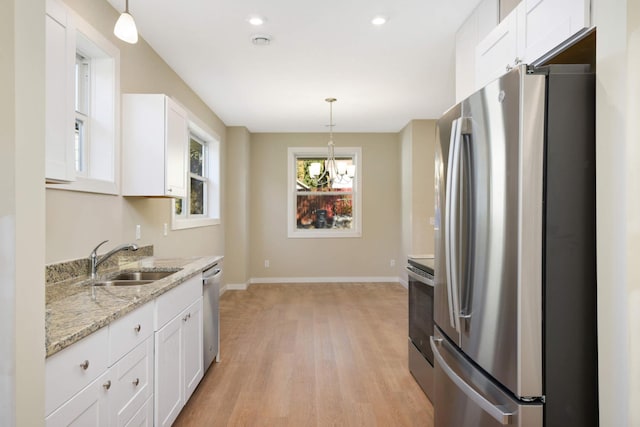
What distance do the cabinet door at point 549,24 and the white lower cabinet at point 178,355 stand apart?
210 cm

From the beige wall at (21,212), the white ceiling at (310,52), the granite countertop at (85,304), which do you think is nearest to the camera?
the beige wall at (21,212)

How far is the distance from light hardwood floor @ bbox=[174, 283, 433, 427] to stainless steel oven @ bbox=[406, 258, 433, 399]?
0.41ft

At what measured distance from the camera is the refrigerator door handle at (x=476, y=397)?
1400mm

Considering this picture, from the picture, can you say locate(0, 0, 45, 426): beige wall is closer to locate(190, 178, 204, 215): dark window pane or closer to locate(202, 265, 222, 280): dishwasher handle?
locate(202, 265, 222, 280): dishwasher handle

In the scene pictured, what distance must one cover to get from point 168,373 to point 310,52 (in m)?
2.72

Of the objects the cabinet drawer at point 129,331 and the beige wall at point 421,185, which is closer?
the cabinet drawer at point 129,331

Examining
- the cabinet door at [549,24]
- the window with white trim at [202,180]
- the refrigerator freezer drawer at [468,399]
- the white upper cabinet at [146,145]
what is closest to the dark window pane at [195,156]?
the window with white trim at [202,180]

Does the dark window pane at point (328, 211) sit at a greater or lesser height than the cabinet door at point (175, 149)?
lesser

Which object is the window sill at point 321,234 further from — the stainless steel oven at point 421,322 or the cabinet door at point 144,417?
Result: the cabinet door at point 144,417

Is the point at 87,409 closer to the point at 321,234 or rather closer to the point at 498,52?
the point at 498,52

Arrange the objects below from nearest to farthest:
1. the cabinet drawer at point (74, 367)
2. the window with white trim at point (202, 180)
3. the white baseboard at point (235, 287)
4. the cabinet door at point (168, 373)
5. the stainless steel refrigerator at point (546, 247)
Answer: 1. the cabinet drawer at point (74, 367)
2. the stainless steel refrigerator at point (546, 247)
3. the cabinet door at point (168, 373)
4. the window with white trim at point (202, 180)
5. the white baseboard at point (235, 287)

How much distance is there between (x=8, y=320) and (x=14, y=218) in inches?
9.3

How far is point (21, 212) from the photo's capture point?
940mm

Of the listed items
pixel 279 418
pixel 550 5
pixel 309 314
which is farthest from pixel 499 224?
pixel 309 314
